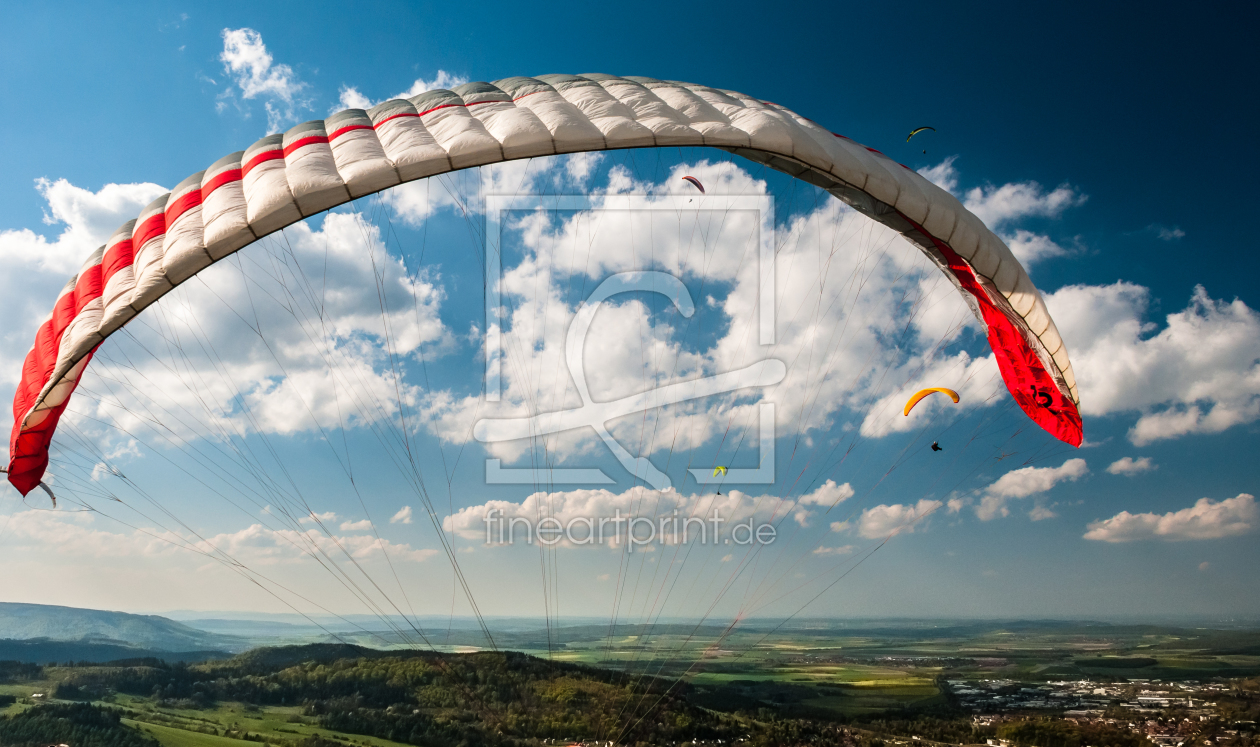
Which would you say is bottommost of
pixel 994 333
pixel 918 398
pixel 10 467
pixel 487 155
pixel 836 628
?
pixel 836 628

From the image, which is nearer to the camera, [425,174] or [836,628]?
[425,174]

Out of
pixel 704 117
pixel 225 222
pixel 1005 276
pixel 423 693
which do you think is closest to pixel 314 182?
pixel 225 222

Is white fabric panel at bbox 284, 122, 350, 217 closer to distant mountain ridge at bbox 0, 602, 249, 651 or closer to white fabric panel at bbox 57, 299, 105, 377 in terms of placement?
white fabric panel at bbox 57, 299, 105, 377

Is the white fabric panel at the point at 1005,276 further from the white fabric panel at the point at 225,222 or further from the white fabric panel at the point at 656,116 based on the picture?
the white fabric panel at the point at 225,222

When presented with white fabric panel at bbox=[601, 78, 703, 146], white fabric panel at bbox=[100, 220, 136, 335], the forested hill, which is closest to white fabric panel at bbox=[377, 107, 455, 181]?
white fabric panel at bbox=[601, 78, 703, 146]

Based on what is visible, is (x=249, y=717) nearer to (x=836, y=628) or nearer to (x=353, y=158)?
(x=353, y=158)

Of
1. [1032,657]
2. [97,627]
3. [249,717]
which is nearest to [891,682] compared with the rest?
[1032,657]

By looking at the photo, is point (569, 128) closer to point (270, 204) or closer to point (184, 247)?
point (270, 204)
